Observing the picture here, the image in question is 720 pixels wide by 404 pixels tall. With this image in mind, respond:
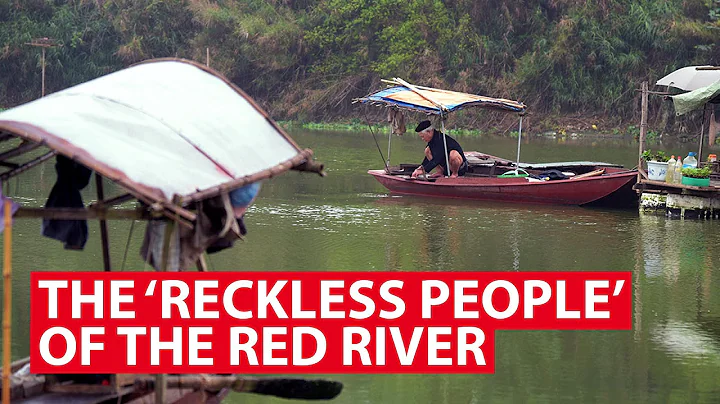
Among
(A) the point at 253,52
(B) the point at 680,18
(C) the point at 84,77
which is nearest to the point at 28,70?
(C) the point at 84,77

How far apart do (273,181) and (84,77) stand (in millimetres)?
19269

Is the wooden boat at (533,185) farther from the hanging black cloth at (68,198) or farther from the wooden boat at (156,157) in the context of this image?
the hanging black cloth at (68,198)

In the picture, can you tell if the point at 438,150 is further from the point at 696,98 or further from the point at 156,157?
the point at 156,157

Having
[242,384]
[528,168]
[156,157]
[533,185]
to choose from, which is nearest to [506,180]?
[533,185]

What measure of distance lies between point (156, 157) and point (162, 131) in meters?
0.33

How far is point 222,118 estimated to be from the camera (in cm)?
579

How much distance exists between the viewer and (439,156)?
15195mm

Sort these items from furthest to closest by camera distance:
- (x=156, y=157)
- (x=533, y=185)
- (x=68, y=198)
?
(x=533, y=185), (x=68, y=198), (x=156, y=157)

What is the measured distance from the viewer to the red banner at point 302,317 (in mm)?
6133

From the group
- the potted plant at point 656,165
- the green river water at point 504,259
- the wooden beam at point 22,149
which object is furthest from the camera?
the potted plant at point 656,165

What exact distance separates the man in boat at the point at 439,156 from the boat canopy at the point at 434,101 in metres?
0.36

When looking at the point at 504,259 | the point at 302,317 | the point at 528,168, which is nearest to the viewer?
the point at 302,317

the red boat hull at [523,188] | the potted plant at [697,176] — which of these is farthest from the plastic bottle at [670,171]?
the red boat hull at [523,188]

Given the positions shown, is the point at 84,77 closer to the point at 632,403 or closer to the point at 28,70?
the point at 28,70
